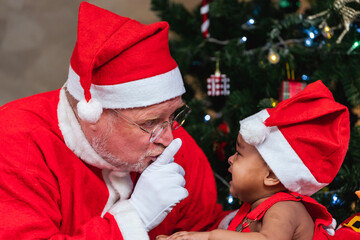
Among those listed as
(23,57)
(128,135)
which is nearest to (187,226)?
(128,135)

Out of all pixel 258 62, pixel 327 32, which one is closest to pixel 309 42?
pixel 327 32

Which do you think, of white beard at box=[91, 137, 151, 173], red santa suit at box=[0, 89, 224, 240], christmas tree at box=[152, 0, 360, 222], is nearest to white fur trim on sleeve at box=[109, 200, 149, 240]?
red santa suit at box=[0, 89, 224, 240]

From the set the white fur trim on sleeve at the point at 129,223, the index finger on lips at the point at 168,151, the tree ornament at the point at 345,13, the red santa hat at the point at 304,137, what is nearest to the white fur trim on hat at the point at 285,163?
the red santa hat at the point at 304,137

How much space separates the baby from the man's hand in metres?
0.09

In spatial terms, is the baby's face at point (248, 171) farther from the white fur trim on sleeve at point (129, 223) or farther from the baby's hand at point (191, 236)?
the white fur trim on sleeve at point (129, 223)

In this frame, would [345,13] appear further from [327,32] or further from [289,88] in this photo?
[289,88]

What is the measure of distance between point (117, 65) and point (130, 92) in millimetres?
93

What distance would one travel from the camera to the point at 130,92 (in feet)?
4.85

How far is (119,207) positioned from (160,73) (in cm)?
45

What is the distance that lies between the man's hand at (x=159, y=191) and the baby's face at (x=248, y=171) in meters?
0.19

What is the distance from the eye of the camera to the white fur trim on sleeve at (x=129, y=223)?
143 cm

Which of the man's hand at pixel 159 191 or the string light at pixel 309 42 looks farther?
the string light at pixel 309 42

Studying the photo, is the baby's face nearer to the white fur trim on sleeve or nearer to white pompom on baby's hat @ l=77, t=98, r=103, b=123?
the white fur trim on sleeve

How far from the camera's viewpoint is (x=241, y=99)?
82.4 inches
